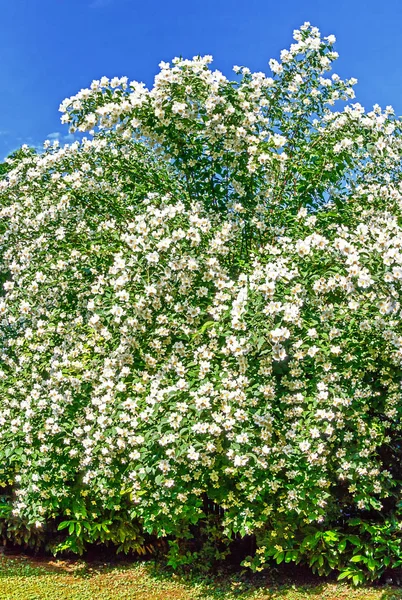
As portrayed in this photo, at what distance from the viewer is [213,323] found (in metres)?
4.18

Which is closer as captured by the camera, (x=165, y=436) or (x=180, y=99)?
(x=165, y=436)

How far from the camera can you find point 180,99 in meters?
4.75

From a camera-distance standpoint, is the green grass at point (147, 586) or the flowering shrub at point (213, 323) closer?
the flowering shrub at point (213, 323)

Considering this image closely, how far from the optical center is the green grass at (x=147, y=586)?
485 centimetres

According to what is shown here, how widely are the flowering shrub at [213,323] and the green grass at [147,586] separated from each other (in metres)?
0.18

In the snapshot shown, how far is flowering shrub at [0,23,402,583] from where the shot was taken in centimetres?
412

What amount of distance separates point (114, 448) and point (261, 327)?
1.49m

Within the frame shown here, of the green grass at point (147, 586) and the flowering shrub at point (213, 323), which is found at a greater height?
the flowering shrub at point (213, 323)

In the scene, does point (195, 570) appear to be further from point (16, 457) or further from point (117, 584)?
point (16, 457)

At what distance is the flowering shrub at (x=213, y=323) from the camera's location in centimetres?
412

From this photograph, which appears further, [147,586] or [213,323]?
[147,586]

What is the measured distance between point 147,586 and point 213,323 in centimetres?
241

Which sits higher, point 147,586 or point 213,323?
point 213,323

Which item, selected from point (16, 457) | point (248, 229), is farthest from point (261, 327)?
point (16, 457)
